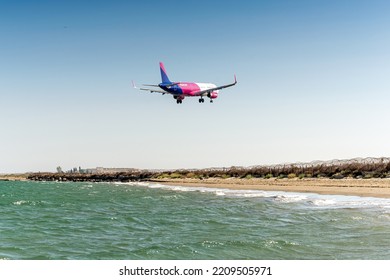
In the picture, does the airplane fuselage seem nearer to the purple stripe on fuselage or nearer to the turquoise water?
the purple stripe on fuselage

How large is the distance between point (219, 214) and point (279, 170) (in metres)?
52.6

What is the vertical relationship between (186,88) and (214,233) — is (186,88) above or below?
above

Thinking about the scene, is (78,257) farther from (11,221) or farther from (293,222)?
(11,221)

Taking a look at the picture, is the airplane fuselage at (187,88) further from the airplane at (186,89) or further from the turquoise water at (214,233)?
the turquoise water at (214,233)

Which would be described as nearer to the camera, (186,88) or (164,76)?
(186,88)

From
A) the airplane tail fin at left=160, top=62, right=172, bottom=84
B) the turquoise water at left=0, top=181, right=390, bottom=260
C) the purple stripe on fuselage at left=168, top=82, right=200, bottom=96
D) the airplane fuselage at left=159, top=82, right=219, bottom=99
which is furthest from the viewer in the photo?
the airplane tail fin at left=160, top=62, right=172, bottom=84

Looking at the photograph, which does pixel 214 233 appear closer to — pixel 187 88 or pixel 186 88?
pixel 186 88

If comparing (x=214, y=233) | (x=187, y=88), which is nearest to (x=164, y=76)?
(x=187, y=88)

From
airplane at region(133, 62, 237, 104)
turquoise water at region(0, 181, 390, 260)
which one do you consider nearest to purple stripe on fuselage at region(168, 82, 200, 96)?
airplane at region(133, 62, 237, 104)

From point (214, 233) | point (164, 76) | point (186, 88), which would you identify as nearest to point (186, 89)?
point (186, 88)

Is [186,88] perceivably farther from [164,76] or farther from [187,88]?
[164,76]

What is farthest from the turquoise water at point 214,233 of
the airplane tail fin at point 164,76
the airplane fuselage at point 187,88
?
the airplane tail fin at point 164,76
